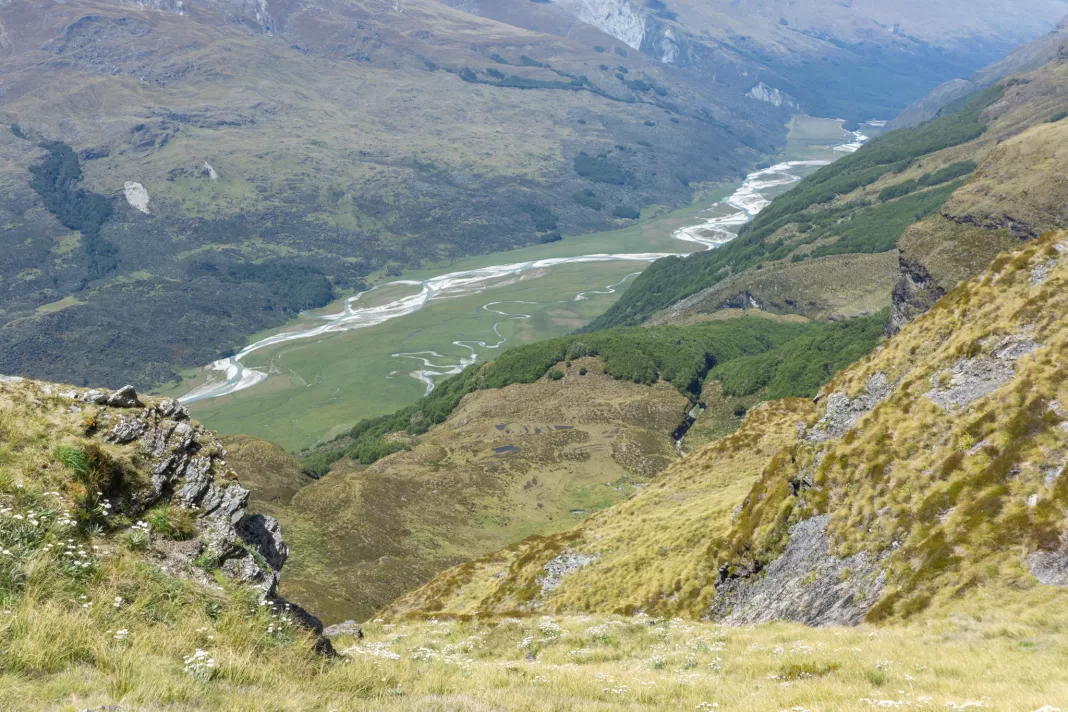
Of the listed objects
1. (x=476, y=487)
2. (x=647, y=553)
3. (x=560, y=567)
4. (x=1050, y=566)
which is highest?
(x=1050, y=566)

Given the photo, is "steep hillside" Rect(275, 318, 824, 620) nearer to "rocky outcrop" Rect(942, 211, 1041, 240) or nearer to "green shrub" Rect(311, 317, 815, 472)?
"green shrub" Rect(311, 317, 815, 472)

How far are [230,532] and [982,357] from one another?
27.1m

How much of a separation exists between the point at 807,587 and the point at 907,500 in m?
4.63

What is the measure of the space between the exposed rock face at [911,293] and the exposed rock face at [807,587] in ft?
270

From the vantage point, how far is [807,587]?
2612cm

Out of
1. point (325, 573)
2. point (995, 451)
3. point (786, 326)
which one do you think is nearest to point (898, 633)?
point (995, 451)

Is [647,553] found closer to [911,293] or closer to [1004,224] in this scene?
[911,293]

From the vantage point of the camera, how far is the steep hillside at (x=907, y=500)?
21.0 meters

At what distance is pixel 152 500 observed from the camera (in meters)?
15.6

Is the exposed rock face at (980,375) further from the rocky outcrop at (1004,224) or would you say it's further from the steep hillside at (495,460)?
the rocky outcrop at (1004,224)

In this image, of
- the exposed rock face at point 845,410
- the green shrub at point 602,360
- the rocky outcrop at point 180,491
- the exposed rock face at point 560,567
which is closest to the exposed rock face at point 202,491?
the rocky outcrop at point 180,491

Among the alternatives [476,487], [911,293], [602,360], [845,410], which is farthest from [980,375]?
[602,360]

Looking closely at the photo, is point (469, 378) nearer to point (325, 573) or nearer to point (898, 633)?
point (325, 573)

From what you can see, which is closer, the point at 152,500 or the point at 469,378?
the point at 152,500
